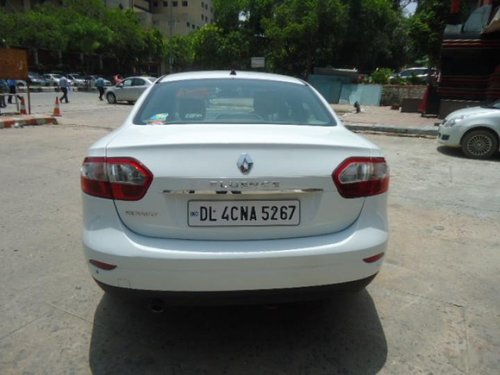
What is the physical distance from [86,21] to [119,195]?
178 ft

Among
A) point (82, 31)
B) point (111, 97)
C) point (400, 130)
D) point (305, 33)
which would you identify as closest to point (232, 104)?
point (400, 130)

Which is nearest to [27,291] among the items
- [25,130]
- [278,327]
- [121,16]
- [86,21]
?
[278,327]

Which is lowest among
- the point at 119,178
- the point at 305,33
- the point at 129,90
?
the point at 129,90

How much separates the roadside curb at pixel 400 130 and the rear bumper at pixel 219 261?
1011cm

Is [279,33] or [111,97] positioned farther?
[279,33]

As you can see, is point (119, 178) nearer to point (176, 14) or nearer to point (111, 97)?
point (111, 97)

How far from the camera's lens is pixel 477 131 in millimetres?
8734

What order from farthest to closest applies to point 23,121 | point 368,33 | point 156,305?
point 368,33 → point 23,121 → point 156,305

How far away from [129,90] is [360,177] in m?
23.7

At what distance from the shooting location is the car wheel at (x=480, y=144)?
8.66m

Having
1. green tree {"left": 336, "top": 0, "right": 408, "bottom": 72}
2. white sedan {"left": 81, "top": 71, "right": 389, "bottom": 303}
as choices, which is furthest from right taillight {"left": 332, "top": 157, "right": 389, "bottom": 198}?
green tree {"left": 336, "top": 0, "right": 408, "bottom": 72}

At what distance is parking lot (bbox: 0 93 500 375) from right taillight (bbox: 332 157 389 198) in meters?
0.81

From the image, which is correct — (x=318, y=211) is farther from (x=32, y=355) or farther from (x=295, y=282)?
(x=32, y=355)

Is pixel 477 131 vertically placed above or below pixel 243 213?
below
